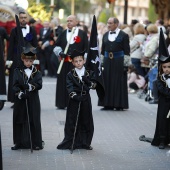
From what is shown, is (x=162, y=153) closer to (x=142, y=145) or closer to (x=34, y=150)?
(x=142, y=145)

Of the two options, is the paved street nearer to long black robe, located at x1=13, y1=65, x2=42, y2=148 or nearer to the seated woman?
long black robe, located at x1=13, y1=65, x2=42, y2=148

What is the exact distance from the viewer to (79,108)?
422 inches

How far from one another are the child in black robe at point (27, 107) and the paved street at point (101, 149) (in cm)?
18

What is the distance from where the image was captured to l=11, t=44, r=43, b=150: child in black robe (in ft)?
34.9

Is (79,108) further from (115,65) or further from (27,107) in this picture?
(115,65)

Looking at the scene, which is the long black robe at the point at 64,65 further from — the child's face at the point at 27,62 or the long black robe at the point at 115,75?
the child's face at the point at 27,62

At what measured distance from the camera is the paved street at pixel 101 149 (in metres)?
9.73

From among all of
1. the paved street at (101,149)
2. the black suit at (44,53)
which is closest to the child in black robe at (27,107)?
the paved street at (101,149)

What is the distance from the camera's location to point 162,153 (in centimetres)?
1073

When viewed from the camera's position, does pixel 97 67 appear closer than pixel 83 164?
No

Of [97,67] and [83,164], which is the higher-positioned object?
[97,67]

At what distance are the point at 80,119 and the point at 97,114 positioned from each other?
14.6 feet

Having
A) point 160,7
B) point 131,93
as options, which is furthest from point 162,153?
point 160,7

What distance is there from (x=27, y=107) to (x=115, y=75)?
5766 mm
